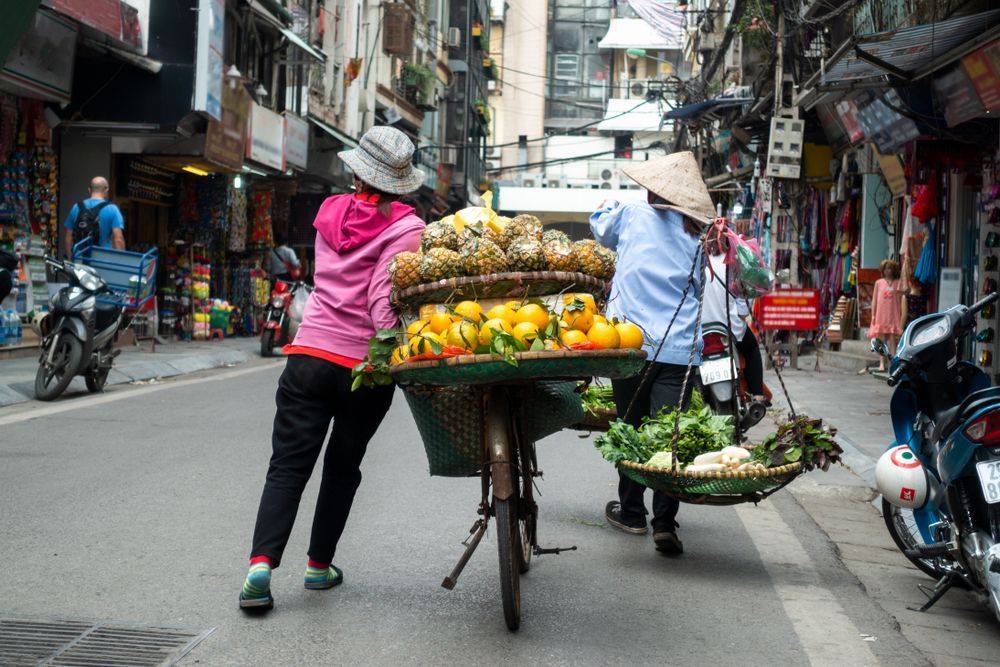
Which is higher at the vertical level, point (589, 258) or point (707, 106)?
point (707, 106)

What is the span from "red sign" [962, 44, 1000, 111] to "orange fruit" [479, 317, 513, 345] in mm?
8396

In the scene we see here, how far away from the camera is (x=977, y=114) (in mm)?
11883

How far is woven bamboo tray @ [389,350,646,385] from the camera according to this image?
396 cm

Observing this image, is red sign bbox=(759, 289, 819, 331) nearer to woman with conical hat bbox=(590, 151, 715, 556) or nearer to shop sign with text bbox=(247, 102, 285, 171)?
shop sign with text bbox=(247, 102, 285, 171)

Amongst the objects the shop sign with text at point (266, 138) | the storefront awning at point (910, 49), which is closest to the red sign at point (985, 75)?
the storefront awning at point (910, 49)

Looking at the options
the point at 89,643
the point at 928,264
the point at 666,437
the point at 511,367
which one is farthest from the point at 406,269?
the point at 928,264

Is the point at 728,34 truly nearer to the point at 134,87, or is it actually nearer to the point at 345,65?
the point at 345,65

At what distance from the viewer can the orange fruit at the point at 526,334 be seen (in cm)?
405

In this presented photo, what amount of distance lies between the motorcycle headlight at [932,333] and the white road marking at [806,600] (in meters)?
1.13

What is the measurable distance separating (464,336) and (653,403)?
2.13 metres

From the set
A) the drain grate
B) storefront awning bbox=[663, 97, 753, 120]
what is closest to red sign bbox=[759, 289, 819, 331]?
storefront awning bbox=[663, 97, 753, 120]

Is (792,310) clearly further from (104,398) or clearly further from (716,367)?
(716,367)

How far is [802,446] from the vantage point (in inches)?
209

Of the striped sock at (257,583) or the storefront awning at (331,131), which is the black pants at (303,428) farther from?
the storefront awning at (331,131)
